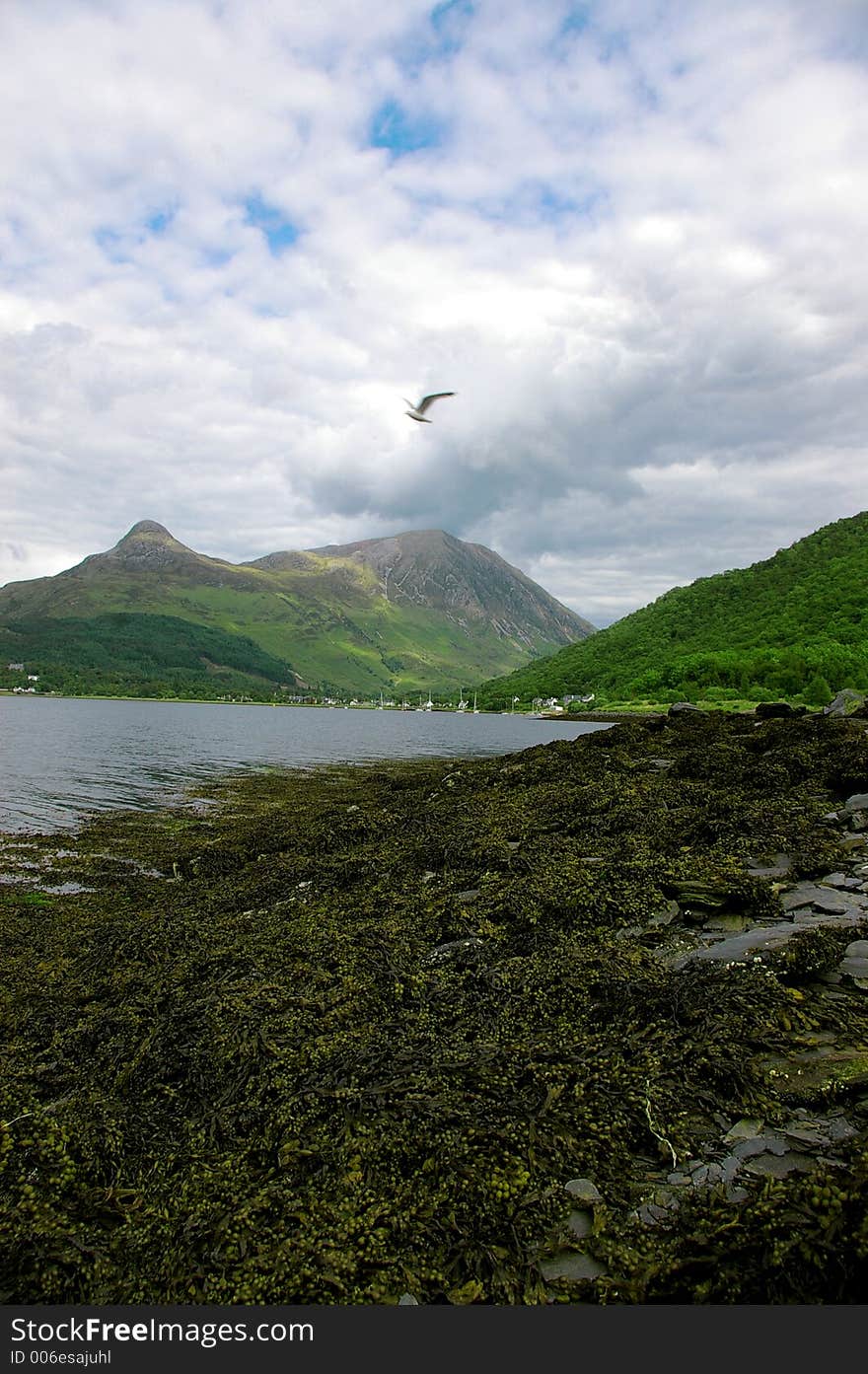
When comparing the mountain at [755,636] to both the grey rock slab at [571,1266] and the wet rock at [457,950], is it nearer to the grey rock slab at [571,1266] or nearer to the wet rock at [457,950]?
the wet rock at [457,950]

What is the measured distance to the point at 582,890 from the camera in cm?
927

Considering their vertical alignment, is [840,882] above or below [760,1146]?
above

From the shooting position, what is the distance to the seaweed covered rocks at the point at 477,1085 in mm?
3975

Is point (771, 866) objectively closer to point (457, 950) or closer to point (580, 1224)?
point (457, 950)

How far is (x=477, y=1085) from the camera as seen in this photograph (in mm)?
5641

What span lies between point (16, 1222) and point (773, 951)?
6879mm

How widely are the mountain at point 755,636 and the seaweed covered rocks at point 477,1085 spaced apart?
78.8m

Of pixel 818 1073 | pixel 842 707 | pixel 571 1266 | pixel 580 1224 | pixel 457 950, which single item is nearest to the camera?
pixel 571 1266

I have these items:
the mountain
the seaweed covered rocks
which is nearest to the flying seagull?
the seaweed covered rocks

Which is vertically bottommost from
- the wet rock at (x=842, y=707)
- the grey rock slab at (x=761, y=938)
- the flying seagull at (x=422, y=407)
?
the grey rock slab at (x=761, y=938)

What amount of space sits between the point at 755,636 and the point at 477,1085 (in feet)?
396

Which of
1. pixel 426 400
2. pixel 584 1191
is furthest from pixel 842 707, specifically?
pixel 584 1191

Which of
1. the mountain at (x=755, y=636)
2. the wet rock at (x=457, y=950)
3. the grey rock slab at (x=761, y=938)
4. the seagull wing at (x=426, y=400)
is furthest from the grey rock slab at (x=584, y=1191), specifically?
the mountain at (x=755, y=636)

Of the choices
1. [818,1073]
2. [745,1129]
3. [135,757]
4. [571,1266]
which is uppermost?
[818,1073]
